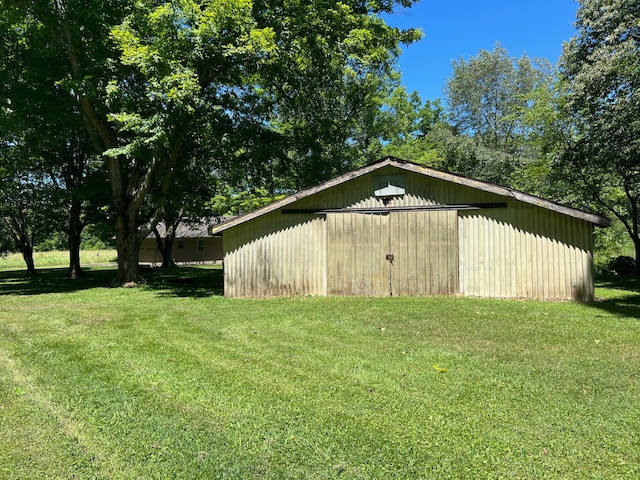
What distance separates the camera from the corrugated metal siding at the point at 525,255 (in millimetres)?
10570

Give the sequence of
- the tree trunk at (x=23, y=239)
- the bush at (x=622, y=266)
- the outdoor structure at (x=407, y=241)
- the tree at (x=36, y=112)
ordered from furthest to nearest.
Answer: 1. the tree trunk at (x=23, y=239)
2. the bush at (x=622, y=266)
3. the tree at (x=36, y=112)
4. the outdoor structure at (x=407, y=241)

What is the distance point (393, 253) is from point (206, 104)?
312 inches

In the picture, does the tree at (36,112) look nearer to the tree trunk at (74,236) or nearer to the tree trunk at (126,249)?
the tree trunk at (74,236)

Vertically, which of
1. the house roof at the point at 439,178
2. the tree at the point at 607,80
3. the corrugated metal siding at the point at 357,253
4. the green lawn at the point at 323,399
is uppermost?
the tree at the point at 607,80

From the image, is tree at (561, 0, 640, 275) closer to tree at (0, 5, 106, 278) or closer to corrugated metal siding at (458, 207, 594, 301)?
corrugated metal siding at (458, 207, 594, 301)

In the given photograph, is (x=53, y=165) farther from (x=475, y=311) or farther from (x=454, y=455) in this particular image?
(x=454, y=455)

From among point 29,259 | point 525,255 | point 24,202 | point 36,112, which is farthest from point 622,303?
point 29,259

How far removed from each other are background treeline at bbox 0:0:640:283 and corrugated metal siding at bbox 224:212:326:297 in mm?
3670

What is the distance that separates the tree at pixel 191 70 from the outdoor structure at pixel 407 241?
13.5ft

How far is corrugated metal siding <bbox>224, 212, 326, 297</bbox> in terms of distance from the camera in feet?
39.1

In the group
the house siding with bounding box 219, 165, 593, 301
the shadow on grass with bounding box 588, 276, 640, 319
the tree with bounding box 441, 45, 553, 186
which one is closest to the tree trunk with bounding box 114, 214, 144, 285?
the house siding with bounding box 219, 165, 593, 301

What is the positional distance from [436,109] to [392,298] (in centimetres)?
2464

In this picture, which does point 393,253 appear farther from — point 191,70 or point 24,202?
point 24,202

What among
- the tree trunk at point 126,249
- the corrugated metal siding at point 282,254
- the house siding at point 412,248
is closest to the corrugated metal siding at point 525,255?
the house siding at point 412,248
